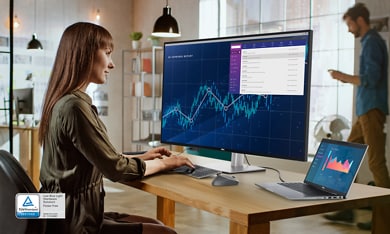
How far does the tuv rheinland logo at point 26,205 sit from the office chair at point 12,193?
0.05 feet

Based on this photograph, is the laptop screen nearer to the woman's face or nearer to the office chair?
the woman's face

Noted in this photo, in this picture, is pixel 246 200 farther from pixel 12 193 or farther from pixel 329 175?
pixel 12 193

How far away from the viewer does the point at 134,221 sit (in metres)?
2.09

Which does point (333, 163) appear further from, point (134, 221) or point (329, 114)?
point (329, 114)

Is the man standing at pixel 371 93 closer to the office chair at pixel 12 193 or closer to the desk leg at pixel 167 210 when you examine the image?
the desk leg at pixel 167 210

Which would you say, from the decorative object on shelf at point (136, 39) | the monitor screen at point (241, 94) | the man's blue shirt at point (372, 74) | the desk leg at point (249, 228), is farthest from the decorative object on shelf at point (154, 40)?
the desk leg at point (249, 228)

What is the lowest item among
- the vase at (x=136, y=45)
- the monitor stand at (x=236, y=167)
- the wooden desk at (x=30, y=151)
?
the wooden desk at (x=30, y=151)

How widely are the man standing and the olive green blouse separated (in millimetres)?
3257

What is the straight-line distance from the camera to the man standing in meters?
4.50

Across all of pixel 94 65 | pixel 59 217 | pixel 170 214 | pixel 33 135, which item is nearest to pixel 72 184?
pixel 59 217

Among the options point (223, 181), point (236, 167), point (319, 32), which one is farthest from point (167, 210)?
point (319, 32)

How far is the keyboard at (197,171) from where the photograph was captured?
6.70 feet

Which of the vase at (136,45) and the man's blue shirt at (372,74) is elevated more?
the vase at (136,45)

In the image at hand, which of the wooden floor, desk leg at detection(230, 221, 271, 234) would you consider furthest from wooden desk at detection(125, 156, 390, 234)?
the wooden floor
